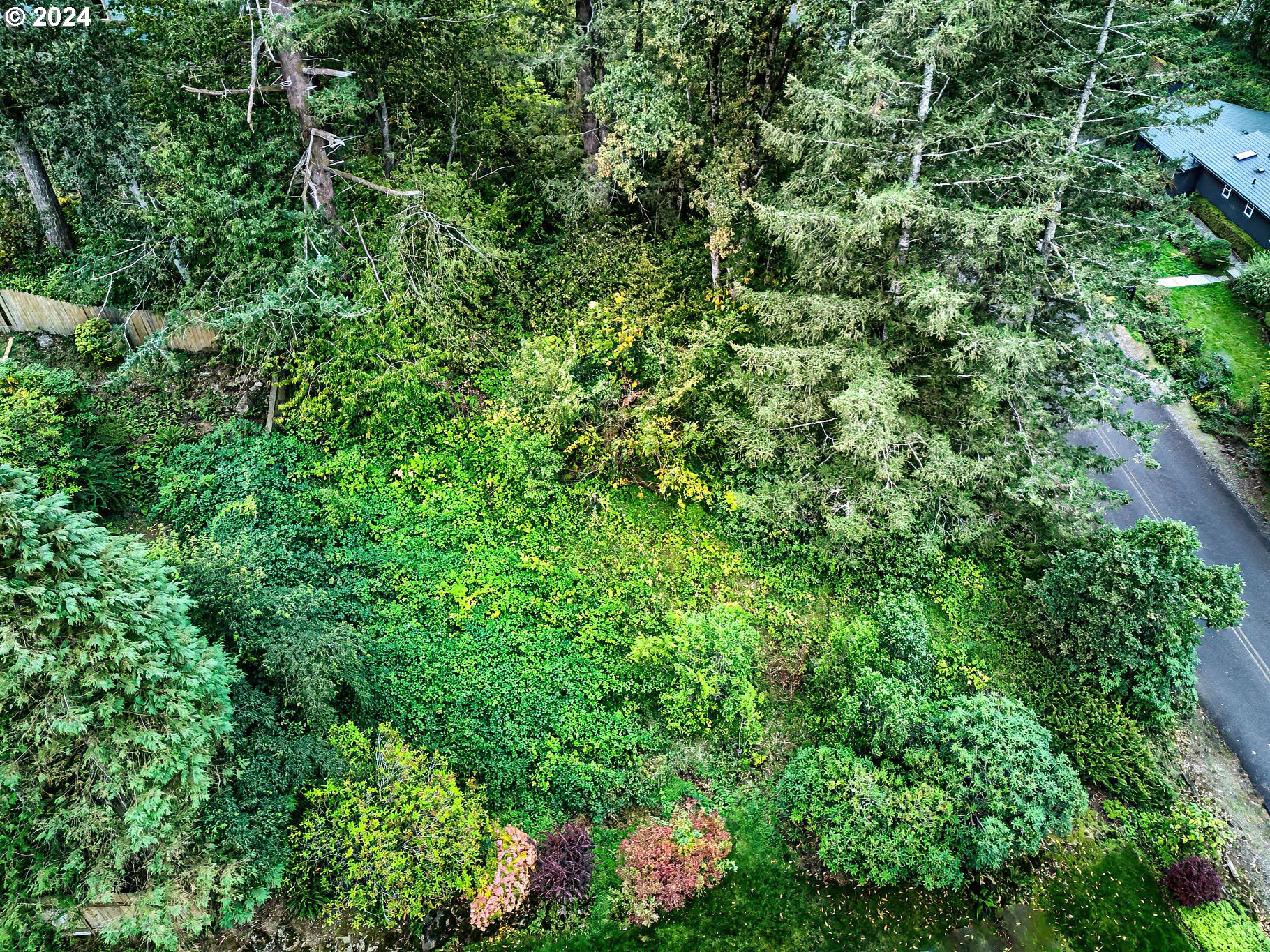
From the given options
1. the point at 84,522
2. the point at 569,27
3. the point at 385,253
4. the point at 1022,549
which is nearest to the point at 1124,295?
the point at 1022,549

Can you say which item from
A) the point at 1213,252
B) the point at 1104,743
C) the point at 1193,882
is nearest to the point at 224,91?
the point at 1104,743

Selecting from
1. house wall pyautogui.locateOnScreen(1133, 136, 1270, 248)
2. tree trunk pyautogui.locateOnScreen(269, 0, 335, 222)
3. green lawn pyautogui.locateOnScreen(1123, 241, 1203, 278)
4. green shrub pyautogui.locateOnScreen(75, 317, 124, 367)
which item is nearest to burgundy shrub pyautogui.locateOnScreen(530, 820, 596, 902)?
tree trunk pyautogui.locateOnScreen(269, 0, 335, 222)

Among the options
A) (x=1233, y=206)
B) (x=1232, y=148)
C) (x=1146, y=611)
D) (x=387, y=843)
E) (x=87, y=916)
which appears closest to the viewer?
(x=87, y=916)

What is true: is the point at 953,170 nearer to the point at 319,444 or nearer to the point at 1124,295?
the point at 1124,295

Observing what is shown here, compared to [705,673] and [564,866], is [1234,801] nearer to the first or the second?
[705,673]

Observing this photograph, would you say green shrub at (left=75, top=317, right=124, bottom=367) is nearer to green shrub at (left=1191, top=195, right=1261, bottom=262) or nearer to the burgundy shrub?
the burgundy shrub

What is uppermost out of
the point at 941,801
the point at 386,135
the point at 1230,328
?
the point at 386,135

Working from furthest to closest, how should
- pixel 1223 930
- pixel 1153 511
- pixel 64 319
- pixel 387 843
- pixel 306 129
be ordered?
pixel 1153 511
pixel 64 319
pixel 306 129
pixel 1223 930
pixel 387 843
